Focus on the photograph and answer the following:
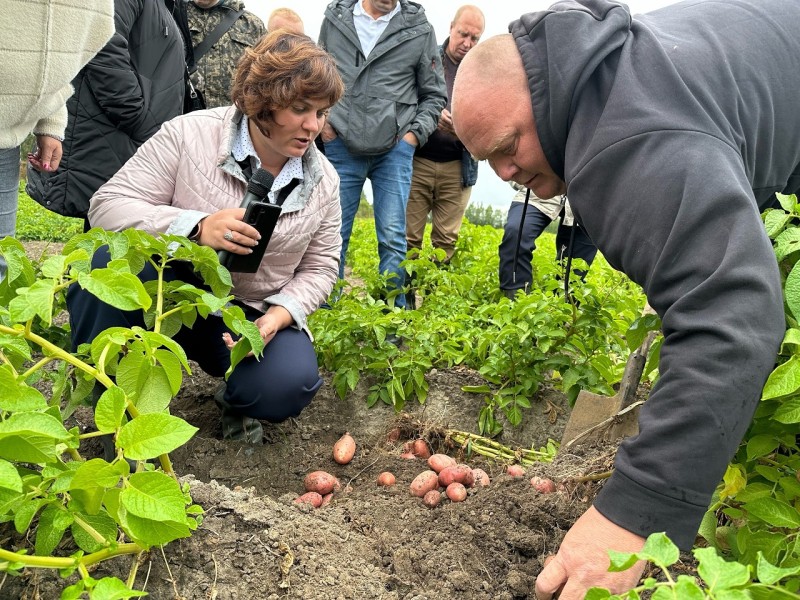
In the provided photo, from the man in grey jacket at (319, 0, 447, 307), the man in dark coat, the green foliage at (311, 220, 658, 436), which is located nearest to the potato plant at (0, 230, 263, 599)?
the green foliage at (311, 220, 658, 436)

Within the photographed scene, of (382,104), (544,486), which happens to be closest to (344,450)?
(544,486)

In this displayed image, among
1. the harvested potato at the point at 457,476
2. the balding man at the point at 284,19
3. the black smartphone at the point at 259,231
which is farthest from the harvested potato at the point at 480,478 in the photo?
the balding man at the point at 284,19

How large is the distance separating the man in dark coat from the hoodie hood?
2141mm

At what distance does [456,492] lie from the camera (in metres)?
2.11

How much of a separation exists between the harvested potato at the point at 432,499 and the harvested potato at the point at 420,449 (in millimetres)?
409

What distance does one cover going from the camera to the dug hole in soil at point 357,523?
151 centimetres

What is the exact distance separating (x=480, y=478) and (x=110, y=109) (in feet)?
7.42

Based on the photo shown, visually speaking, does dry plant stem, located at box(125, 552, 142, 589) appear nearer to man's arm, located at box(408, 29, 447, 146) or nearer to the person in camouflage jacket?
the person in camouflage jacket

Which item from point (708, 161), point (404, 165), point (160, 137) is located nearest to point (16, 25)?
point (160, 137)

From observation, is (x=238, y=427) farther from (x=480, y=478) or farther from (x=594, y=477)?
(x=594, y=477)

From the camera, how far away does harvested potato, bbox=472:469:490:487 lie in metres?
2.18

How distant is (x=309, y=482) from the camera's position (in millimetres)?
2332

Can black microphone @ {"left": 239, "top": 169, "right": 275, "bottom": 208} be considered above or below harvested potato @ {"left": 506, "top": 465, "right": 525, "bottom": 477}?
above

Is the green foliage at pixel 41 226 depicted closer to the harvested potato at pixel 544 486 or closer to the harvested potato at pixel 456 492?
the harvested potato at pixel 456 492
